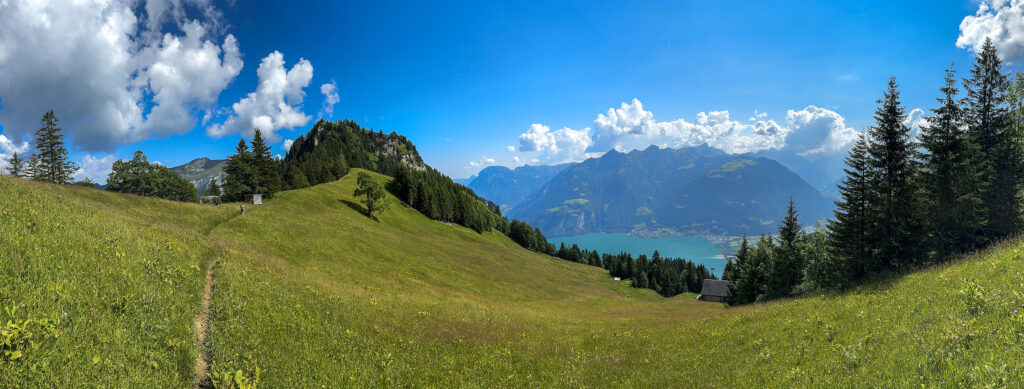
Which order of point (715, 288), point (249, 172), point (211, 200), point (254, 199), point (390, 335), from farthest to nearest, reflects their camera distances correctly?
point (715, 288) < point (249, 172) < point (211, 200) < point (254, 199) < point (390, 335)

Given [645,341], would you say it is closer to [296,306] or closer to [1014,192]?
[296,306]

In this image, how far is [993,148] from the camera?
25.7 metres

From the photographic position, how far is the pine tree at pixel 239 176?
60.4 meters

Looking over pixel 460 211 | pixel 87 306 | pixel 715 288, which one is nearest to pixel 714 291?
pixel 715 288

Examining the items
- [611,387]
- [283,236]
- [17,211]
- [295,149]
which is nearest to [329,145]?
[295,149]

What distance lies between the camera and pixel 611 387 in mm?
8578

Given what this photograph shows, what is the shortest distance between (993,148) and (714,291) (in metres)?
71.7

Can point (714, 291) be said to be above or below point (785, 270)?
below

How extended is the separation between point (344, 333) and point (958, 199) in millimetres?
40291

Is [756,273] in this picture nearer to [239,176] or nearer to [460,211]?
[460,211]

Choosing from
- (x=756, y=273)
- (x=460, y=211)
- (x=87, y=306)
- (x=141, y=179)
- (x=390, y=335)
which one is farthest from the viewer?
(x=460, y=211)

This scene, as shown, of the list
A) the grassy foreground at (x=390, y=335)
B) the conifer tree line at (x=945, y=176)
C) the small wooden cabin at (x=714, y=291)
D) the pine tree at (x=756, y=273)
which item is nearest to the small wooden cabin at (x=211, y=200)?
the grassy foreground at (x=390, y=335)

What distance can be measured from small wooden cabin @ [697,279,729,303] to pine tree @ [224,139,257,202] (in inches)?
4149

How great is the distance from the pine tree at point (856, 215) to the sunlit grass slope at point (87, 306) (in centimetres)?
4087
